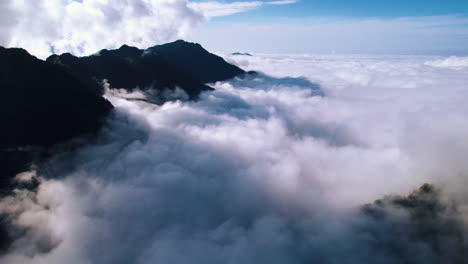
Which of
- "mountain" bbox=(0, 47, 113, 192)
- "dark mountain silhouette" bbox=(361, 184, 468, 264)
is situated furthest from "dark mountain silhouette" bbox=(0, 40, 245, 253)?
"dark mountain silhouette" bbox=(361, 184, 468, 264)

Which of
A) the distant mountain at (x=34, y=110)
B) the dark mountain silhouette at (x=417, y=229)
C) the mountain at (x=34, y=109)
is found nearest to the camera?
the distant mountain at (x=34, y=110)

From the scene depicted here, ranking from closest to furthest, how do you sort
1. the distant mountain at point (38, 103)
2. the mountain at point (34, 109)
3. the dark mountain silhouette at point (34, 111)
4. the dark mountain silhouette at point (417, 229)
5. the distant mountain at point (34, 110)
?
the dark mountain silhouette at point (34, 111)
the distant mountain at point (34, 110)
the mountain at point (34, 109)
the distant mountain at point (38, 103)
the dark mountain silhouette at point (417, 229)

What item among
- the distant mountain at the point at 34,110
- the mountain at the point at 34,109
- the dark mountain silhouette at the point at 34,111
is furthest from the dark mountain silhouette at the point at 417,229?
the mountain at the point at 34,109

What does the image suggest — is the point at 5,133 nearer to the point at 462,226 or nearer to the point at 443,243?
the point at 443,243

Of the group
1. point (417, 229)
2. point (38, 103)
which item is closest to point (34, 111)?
point (38, 103)

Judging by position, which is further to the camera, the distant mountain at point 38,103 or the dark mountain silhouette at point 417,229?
the dark mountain silhouette at point 417,229

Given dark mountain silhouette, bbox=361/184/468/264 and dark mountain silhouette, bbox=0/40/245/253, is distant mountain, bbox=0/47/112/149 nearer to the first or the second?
dark mountain silhouette, bbox=0/40/245/253

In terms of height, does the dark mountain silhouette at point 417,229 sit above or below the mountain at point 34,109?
below

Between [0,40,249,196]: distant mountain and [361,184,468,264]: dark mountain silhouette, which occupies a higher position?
[0,40,249,196]: distant mountain

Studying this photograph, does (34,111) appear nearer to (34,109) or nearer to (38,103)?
(34,109)

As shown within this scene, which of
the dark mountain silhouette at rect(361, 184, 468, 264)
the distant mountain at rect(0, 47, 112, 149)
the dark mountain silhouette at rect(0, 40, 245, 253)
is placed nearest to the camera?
the dark mountain silhouette at rect(0, 40, 245, 253)

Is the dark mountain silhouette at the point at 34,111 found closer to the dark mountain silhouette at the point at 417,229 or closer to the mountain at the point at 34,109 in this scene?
the mountain at the point at 34,109

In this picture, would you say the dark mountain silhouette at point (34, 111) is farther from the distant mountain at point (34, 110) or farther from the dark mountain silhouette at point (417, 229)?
the dark mountain silhouette at point (417, 229)
